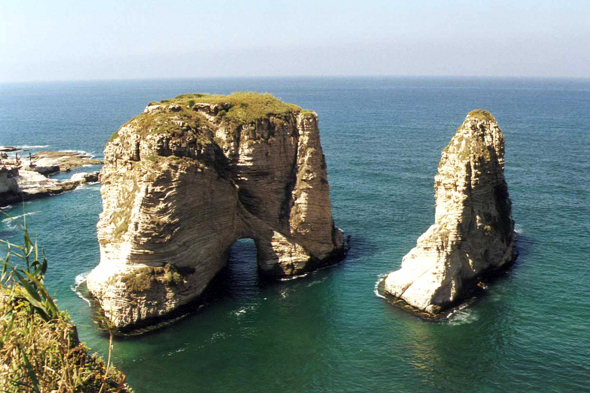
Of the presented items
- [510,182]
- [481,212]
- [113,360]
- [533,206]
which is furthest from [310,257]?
[510,182]

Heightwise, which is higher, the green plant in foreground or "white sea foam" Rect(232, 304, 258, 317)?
the green plant in foreground

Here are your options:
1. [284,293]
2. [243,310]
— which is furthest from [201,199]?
[284,293]

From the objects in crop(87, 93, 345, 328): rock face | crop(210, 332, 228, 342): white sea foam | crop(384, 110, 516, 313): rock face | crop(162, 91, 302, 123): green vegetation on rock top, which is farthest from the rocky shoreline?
crop(384, 110, 516, 313): rock face

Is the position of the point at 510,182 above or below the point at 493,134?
below

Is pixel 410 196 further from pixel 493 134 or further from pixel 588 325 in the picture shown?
pixel 588 325

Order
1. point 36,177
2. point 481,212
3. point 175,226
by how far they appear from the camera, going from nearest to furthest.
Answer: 1. point 175,226
2. point 481,212
3. point 36,177

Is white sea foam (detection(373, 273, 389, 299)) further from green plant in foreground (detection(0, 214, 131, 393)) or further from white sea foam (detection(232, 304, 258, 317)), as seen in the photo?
green plant in foreground (detection(0, 214, 131, 393))
